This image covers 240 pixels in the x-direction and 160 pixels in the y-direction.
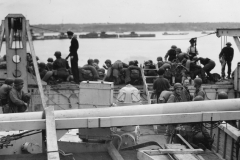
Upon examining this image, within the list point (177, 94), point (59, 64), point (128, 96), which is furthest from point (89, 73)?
point (177, 94)

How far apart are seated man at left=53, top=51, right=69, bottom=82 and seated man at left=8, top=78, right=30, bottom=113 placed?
14.6 ft

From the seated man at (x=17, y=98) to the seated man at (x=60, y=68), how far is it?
14.6ft

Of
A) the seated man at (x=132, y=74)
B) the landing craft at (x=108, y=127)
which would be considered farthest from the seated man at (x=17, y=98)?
the seated man at (x=132, y=74)

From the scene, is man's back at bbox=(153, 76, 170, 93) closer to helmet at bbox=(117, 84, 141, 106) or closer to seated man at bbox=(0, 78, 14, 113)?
helmet at bbox=(117, 84, 141, 106)

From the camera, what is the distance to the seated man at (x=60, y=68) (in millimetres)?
14078

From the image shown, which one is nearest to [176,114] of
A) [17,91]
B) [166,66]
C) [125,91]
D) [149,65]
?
[125,91]

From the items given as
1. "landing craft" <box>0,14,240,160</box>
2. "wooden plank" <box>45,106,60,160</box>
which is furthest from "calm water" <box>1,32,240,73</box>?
"wooden plank" <box>45,106,60,160</box>

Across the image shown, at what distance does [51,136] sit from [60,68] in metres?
8.92

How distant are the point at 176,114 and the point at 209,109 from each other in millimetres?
470

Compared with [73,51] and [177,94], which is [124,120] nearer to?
[177,94]

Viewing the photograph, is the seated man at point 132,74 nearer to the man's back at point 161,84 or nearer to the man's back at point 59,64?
the man's back at point 59,64

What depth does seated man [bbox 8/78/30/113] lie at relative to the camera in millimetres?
9406

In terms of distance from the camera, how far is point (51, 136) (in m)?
5.62

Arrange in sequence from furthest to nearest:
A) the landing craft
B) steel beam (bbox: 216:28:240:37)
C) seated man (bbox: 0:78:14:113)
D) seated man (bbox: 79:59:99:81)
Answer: steel beam (bbox: 216:28:240:37) → seated man (bbox: 79:59:99:81) → seated man (bbox: 0:78:14:113) → the landing craft
